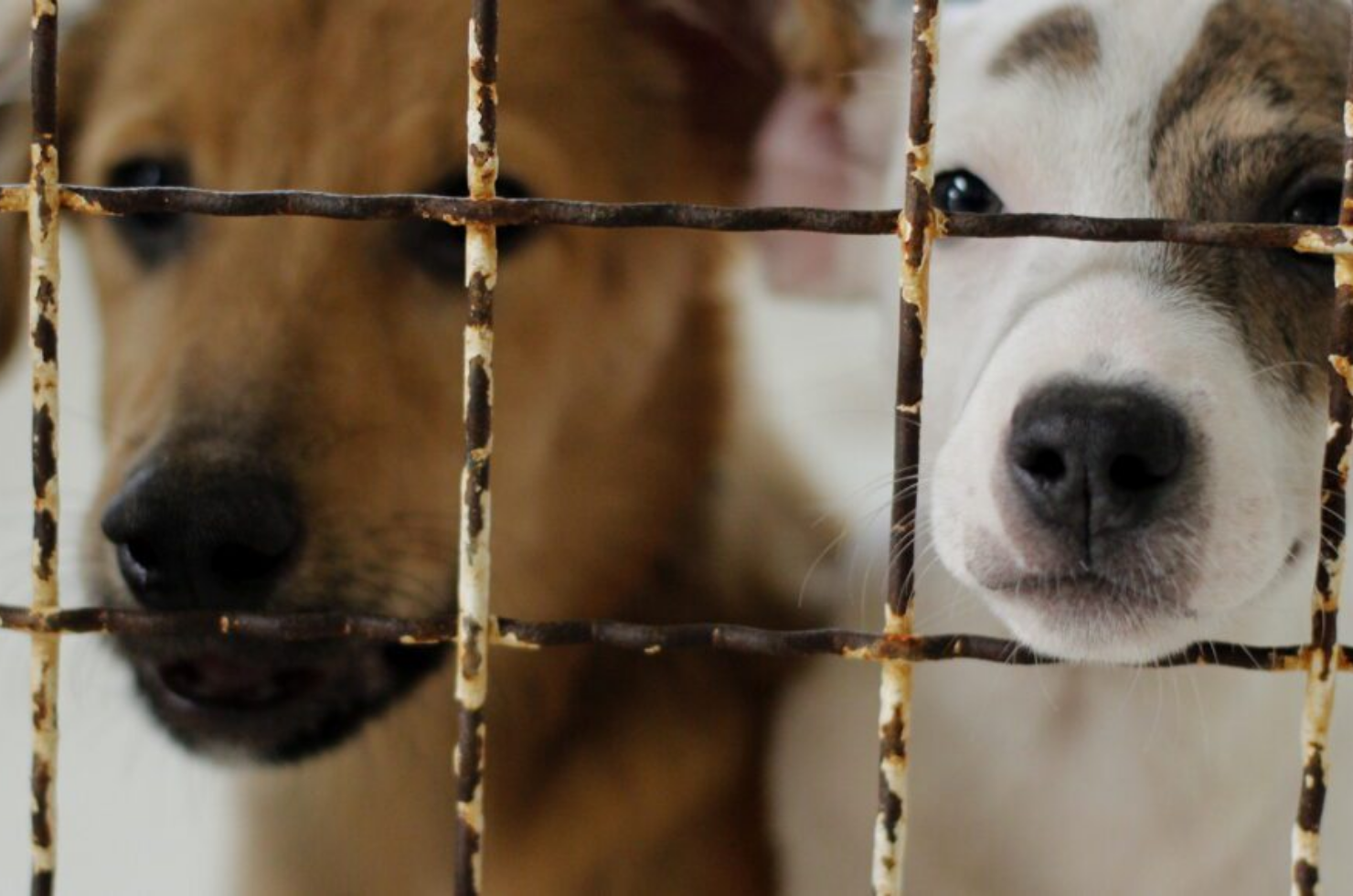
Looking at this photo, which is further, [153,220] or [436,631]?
[153,220]

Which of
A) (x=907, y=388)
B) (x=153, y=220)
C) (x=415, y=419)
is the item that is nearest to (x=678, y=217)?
(x=907, y=388)

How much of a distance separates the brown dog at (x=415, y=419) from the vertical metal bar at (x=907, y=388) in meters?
0.57

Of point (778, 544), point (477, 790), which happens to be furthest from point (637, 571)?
point (477, 790)

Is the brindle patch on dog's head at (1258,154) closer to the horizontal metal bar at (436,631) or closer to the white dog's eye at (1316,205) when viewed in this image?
the white dog's eye at (1316,205)

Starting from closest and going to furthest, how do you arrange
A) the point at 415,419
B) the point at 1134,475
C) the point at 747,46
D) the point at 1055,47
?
the point at 1134,475
the point at 1055,47
the point at 415,419
the point at 747,46

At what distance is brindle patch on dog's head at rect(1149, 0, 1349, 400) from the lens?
1281 mm

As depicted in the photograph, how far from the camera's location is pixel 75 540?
1558mm

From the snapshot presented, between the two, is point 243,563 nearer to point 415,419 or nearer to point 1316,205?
point 415,419

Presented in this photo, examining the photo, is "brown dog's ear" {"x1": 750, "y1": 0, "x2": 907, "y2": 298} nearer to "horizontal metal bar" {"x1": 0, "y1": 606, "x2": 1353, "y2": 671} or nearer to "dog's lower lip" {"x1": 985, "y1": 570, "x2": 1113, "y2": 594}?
"dog's lower lip" {"x1": 985, "y1": 570, "x2": 1113, "y2": 594}

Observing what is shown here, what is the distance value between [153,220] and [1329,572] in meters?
1.22

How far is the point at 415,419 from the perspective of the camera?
5.18 feet

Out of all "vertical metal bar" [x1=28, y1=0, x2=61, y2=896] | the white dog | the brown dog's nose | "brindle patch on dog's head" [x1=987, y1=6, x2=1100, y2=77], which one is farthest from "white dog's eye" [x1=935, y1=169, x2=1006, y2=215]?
"vertical metal bar" [x1=28, y1=0, x2=61, y2=896]

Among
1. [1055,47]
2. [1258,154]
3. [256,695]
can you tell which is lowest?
[256,695]

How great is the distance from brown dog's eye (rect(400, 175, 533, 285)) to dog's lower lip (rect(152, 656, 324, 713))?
0.43 meters
